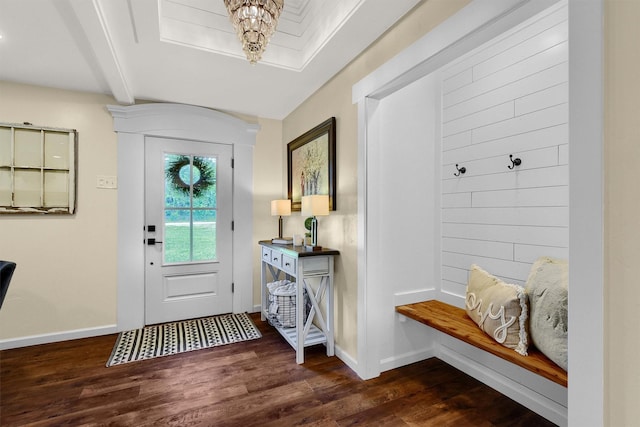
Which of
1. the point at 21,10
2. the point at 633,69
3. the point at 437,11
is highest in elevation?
the point at 21,10

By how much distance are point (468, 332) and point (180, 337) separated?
8.31 feet

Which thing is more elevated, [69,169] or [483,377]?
[69,169]

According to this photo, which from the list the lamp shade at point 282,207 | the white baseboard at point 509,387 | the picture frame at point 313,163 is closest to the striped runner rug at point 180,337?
the lamp shade at point 282,207

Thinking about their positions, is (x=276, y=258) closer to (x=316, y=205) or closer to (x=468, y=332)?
(x=316, y=205)

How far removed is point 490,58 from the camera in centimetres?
215

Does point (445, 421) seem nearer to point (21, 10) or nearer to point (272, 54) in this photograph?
point (272, 54)

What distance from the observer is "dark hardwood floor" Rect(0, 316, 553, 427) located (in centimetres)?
179

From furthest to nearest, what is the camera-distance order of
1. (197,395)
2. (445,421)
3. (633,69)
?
(197,395), (445,421), (633,69)

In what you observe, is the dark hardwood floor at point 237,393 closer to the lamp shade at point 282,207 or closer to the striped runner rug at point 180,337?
the striped runner rug at point 180,337

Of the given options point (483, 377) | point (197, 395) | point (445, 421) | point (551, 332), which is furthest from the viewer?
point (483, 377)

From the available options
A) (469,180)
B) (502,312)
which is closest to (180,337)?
(502,312)

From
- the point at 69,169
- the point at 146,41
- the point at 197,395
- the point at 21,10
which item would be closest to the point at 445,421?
the point at 197,395

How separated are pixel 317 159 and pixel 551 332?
6.89 feet

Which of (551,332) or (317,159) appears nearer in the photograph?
(551,332)
